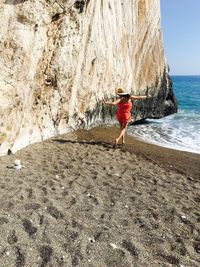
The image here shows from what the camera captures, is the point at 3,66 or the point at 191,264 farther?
the point at 3,66

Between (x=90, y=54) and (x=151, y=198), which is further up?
(x=90, y=54)

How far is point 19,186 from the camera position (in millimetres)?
5773

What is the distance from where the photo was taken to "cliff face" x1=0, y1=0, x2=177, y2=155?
7.37 metres

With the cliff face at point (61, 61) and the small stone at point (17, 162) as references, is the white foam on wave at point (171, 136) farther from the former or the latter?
the small stone at point (17, 162)

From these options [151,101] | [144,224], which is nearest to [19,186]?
[144,224]

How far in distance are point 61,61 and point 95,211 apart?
17.4 feet

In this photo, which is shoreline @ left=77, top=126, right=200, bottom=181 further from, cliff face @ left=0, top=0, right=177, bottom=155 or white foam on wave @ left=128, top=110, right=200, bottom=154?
white foam on wave @ left=128, top=110, right=200, bottom=154

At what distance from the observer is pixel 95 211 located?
5246 mm

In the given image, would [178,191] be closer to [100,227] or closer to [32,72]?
[100,227]

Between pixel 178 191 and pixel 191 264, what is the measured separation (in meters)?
2.37

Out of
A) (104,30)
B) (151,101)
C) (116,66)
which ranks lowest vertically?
(151,101)

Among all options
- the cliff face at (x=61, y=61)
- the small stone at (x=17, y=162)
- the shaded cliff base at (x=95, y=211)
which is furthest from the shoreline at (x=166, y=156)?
the small stone at (x=17, y=162)

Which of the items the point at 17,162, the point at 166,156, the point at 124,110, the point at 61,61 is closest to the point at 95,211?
the point at 17,162

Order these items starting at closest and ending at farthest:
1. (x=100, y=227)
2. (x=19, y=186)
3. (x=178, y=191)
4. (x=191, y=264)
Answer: (x=191, y=264)
(x=100, y=227)
(x=19, y=186)
(x=178, y=191)
